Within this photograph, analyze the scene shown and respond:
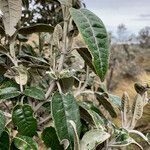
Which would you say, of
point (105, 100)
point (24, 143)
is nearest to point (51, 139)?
point (24, 143)

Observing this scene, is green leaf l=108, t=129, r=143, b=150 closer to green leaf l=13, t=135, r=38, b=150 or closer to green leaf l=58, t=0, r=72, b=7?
green leaf l=13, t=135, r=38, b=150

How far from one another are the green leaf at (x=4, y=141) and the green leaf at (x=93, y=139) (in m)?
0.18

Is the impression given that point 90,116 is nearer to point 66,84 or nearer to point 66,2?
point 66,84

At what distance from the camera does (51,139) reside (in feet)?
3.48

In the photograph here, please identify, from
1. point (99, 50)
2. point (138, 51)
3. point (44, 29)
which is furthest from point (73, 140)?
point (138, 51)

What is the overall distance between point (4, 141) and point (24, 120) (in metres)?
0.07

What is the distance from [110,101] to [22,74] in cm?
35

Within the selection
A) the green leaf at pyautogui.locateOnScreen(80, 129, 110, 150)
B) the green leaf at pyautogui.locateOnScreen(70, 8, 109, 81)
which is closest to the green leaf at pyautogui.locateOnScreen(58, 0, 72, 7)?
the green leaf at pyautogui.locateOnScreen(70, 8, 109, 81)

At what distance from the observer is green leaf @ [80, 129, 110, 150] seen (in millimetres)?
958

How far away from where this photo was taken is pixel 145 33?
17.2 metres

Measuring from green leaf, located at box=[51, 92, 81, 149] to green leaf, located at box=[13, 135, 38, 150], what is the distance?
3.8 inches

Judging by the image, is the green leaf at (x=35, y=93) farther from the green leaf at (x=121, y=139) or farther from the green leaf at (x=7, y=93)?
the green leaf at (x=121, y=139)

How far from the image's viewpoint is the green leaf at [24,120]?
1.05m

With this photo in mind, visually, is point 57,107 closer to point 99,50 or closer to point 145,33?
point 99,50
